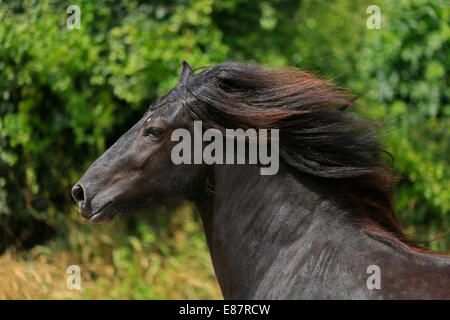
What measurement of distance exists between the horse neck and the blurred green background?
277cm

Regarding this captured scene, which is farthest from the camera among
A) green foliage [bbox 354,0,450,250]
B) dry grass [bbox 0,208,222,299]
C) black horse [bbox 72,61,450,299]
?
green foliage [bbox 354,0,450,250]

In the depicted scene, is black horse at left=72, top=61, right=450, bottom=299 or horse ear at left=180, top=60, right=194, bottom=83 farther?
horse ear at left=180, top=60, right=194, bottom=83

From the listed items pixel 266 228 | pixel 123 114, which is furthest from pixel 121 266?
pixel 266 228

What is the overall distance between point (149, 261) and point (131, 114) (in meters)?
1.49

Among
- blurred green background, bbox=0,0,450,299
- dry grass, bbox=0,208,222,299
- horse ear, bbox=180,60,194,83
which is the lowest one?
dry grass, bbox=0,208,222,299

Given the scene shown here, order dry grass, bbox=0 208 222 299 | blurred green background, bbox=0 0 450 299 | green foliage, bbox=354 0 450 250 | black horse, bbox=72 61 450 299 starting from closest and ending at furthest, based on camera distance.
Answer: black horse, bbox=72 61 450 299 → dry grass, bbox=0 208 222 299 → blurred green background, bbox=0 0 450 299 → green foliage, bbox=354 0 450 250

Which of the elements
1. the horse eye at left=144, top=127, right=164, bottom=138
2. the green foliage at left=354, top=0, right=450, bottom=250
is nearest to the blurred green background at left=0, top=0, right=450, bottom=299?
the green foliage at left=354, top=0, right=450, bottom=250

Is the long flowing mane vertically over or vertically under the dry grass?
over

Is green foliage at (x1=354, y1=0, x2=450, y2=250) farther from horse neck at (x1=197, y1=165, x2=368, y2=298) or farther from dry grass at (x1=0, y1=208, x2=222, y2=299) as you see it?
horse neck at (x1=197, y1=165, x2=368, y2=298)

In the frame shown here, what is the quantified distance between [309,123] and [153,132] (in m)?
0.70

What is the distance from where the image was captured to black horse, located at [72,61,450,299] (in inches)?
97.9

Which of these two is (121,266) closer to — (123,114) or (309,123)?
(123,114)

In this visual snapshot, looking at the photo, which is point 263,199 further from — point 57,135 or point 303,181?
point 57,135

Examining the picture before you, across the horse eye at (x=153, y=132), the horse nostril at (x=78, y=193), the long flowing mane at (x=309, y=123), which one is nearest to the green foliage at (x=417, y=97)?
the long flowing mane at (x=309, y=123)
